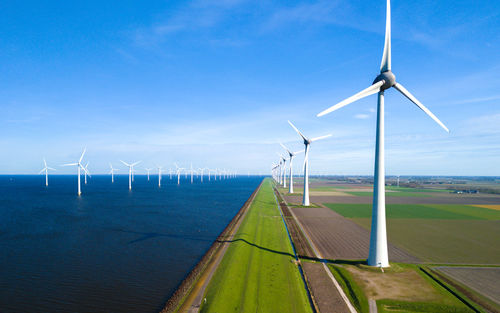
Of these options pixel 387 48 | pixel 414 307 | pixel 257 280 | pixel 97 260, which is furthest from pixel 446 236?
pixel 97 260

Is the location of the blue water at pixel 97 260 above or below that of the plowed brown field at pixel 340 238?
below

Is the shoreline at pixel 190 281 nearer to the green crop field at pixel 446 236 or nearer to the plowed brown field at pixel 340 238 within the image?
the plowed brown field at pixel 340 238

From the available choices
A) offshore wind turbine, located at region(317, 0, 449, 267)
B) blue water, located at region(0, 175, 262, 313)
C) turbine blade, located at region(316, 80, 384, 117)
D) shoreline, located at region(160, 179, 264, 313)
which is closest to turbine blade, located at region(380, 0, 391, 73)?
offshore wind turbine, located at region(317, 0, 449, 267)

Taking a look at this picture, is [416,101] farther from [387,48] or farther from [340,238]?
[340,238]

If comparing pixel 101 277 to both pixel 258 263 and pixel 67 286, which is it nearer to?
pixel 67 286

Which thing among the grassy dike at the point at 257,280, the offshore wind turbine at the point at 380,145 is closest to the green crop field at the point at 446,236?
the offshore wind turbine at the point at 380,145

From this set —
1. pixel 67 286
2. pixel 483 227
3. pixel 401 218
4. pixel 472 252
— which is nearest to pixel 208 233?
pixel 67 286
